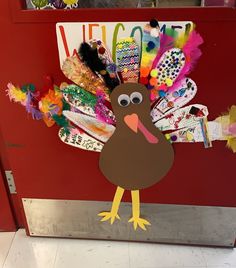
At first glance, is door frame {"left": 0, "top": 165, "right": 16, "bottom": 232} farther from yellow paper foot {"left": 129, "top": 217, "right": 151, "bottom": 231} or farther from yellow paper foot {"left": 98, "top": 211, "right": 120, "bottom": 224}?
yellow paper foot {"left": 129, "top": 217, "right": 151, "bottom": 231}

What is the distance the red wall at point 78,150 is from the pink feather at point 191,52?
0.02 metres

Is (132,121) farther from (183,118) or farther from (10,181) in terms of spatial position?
(10,181)

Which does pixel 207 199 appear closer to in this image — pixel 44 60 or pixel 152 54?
pixel 152 54

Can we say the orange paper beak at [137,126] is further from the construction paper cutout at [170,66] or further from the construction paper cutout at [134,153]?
the construction paper cutout at [170,66]

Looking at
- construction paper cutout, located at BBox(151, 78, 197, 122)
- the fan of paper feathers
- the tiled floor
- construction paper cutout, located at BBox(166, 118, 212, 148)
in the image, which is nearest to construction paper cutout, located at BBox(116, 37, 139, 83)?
the fan of paper feathers

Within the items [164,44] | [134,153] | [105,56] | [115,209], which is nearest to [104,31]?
[105,56]

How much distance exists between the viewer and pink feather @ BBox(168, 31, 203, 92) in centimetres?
89

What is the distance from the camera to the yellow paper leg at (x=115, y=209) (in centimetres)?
117

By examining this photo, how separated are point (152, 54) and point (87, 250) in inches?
31.9

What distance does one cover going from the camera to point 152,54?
0.92 metres

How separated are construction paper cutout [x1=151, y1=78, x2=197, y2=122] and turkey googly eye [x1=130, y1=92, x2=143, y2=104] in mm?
53

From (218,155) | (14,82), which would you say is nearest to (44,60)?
(14,82)

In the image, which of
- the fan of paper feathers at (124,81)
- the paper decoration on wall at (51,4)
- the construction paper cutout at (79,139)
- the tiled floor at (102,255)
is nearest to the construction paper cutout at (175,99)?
the fan of paper feathers at (124,81)

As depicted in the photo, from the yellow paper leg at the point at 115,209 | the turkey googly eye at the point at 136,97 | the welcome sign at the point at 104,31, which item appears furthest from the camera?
the yellow paper leg at the point at 115,209
